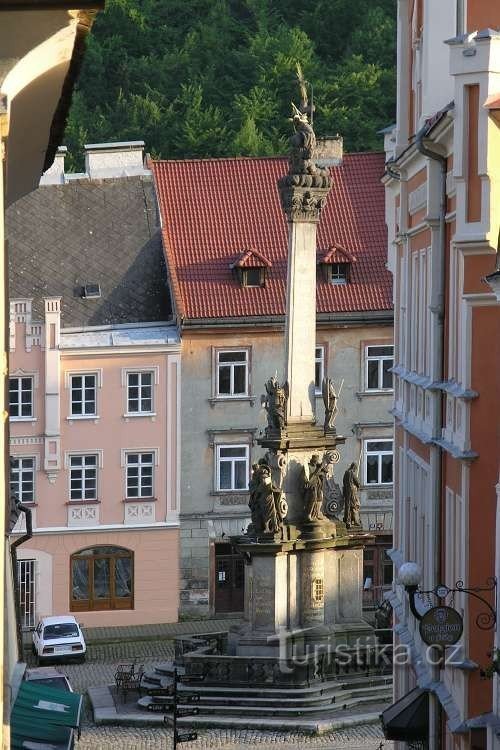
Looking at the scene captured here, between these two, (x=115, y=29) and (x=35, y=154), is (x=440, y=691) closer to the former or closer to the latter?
(x=35, y=154)

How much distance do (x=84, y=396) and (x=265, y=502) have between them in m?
11.3

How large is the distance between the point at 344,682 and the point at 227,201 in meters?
16.1

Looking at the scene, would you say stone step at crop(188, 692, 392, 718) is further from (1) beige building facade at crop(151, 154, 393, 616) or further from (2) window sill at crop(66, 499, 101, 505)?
(2) window sill at crop(66, 499, 101, 505)

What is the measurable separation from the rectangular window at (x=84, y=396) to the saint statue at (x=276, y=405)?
34.2 ft

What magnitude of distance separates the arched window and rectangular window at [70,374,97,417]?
2.84 meters

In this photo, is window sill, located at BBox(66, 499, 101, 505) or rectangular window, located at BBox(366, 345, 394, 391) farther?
rectangular window, located at BBox(366, 345, 394, 391)

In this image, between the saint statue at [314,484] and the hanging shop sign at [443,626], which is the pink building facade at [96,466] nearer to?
the saint statue at [314,484]

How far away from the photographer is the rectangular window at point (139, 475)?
4097cm

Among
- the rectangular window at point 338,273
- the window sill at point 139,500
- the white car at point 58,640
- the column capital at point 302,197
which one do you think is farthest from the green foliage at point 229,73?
the column capital at point 302,197

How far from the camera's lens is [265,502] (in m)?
30.2

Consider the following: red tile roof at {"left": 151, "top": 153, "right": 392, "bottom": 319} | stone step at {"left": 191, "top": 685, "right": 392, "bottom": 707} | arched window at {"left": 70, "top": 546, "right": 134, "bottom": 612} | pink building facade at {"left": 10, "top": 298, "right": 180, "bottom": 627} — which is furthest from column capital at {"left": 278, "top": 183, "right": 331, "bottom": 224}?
arched window at {"left": 70, "top": 546, "right": 134, "bottom": 612}

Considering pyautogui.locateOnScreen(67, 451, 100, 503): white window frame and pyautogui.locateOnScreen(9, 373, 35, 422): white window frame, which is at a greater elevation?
pyautogui.locateOnScreen(9, 373, 35, 422): white window frame

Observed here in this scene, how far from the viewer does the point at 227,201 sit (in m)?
43.9

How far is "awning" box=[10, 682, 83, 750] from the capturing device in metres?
19.9
